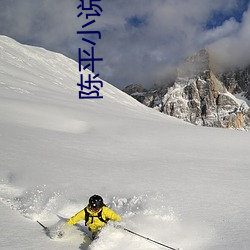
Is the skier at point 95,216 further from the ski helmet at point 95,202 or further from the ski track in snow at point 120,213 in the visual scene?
the ski track in snow at point 120,213

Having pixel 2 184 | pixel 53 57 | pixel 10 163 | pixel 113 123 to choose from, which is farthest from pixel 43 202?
pixel 53 57

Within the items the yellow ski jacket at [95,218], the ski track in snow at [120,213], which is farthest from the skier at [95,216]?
the ski track in snow at [120,213]

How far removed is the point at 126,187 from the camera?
7.99 metres

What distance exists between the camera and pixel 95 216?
5.87 metres

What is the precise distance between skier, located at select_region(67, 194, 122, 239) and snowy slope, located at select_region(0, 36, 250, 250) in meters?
0.23

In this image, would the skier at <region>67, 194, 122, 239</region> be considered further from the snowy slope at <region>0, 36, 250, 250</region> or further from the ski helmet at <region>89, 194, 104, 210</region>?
the snowy slope at <region>0, 36, 250, 250</region>

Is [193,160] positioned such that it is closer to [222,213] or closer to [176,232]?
[222,213]

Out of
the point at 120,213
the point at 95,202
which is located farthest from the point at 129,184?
the point at 95,202

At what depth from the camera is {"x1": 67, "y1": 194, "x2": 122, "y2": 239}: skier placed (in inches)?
227

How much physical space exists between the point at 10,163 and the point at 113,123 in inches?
376

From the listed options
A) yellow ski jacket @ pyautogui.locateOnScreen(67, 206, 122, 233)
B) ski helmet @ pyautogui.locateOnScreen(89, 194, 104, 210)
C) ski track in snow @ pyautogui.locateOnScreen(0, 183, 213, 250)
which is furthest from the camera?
yellow ski jacket @ pyautogui.locateOnScreen(67, 206, 122, 233)

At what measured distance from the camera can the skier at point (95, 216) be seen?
227 inches

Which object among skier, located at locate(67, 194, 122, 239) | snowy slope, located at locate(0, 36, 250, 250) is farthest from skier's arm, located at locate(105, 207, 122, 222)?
snowy slope, located at locate(0, 36, 250, 250)

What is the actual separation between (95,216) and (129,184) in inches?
96.2
